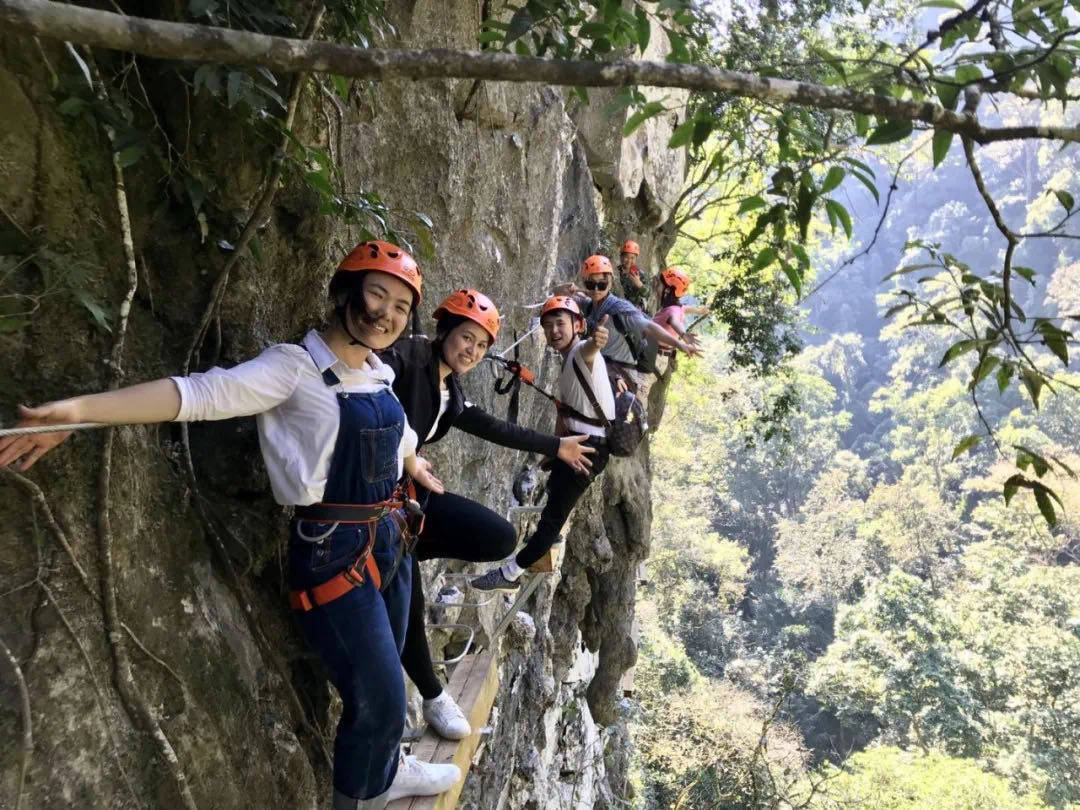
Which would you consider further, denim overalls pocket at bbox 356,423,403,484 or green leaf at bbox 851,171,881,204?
denim overalls pocket at bbox 356,423,403,484

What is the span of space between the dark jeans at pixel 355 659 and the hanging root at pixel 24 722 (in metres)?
0.72

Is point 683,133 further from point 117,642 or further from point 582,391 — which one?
point 582,391

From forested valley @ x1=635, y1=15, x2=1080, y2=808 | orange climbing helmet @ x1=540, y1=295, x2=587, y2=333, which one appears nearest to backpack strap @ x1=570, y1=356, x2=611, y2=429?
orange climbing helmet @ x1=540, y1=295, x2=587, y2=333

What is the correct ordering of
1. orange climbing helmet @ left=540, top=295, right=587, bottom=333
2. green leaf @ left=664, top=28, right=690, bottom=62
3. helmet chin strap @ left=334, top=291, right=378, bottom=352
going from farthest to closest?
orange climbing helmet @ left=540, top=295, right=587, bottom=333 < helmet chin strap @ left=334, top=291, right=378, bottom=352 < green leaf @ left=664, top=28, right=690, bottom=62

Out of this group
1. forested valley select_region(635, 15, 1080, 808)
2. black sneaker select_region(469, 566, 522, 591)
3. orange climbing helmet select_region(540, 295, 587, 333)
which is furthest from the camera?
forested valley select_region(635, 15, 1080, 808)

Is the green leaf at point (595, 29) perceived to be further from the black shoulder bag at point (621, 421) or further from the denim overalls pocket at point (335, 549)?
the black shoulder bag at point (621, 421)

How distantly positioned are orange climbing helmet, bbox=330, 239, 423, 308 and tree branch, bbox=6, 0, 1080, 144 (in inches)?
33.1

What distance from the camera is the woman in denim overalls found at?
202 centimetres

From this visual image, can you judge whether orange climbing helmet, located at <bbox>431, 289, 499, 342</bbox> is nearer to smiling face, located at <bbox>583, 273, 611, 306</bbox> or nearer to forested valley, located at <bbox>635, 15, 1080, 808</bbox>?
forested valley, located at <bbox>635, 15, 1080, 808</bbox>

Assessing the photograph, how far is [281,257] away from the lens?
2.62 meters

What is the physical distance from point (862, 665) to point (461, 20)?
77.7 ft

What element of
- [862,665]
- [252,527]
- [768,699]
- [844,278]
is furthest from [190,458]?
[844,278]

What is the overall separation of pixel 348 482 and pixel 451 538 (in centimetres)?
97

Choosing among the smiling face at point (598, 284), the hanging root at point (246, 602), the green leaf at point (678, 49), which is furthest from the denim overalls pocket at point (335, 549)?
the smiling face at point (598, 284)
